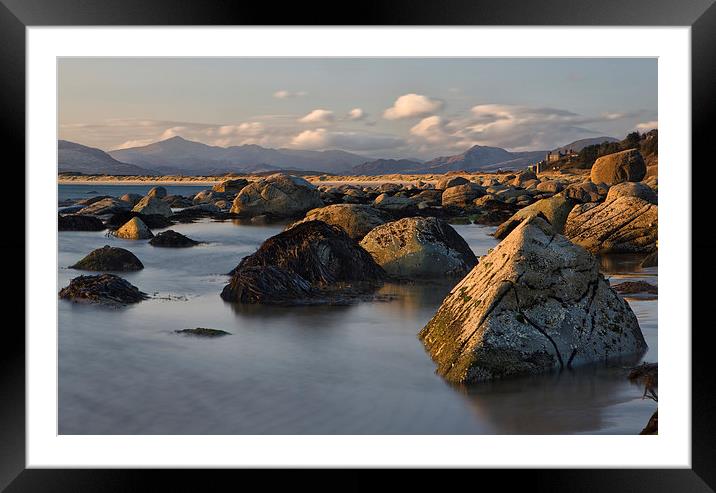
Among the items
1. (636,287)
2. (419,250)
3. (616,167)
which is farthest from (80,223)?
(616,167)

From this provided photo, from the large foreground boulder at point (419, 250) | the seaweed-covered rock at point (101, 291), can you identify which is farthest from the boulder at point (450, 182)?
the seaweed-covered rock at point (101, 291)

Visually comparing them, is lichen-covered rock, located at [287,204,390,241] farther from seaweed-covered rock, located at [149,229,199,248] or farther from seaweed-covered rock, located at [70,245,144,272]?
seaweed-covered rock, located at [70,245,144,272]

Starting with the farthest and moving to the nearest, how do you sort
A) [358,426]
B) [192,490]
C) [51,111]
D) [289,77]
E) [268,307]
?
[289,77] → [268,307] → [358,426] → [51,111] → [192,490]

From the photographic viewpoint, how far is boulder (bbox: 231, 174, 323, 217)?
15.0m

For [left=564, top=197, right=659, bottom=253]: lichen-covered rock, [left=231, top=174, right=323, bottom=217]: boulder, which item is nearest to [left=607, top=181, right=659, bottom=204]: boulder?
[left=564, top=197, right=659, bottom=253]: lichen-covered rock

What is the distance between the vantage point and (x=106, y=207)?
1338cm

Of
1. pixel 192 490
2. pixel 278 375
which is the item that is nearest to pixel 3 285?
pixel 192 490

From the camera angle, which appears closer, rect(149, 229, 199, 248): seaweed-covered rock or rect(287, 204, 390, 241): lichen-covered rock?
rect(287, 204, 390, 241): lichen-covered rock

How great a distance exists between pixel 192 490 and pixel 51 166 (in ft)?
7.42

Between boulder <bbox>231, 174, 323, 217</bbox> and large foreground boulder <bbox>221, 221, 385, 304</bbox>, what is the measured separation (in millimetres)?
5923

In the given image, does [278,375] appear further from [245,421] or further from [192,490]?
[192,490]
